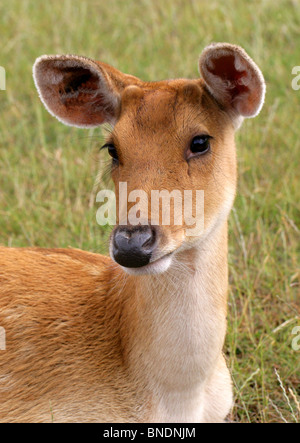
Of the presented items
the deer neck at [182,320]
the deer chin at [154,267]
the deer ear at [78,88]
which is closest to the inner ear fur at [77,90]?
the deer ear at [78,88]

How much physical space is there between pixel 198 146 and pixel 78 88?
0.86 meters

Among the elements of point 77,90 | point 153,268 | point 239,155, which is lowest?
point 153,268

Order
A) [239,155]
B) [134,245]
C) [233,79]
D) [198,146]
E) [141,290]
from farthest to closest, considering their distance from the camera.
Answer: [239,155] → [141,290] → [233,79] → [198,146] → [134,245]

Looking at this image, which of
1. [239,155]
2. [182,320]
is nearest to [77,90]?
[182,320]

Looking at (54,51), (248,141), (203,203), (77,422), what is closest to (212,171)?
(203,203)

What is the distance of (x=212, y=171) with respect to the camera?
3914 mm

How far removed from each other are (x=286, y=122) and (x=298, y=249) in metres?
1.80

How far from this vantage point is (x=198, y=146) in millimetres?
3885

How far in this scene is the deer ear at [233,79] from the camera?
3857 mm

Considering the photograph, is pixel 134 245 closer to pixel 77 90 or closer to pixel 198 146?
pixel 198 146

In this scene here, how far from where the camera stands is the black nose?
3.39 m

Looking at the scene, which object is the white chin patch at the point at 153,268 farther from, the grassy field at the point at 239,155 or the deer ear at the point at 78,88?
the grassy field at the point at 239,155
